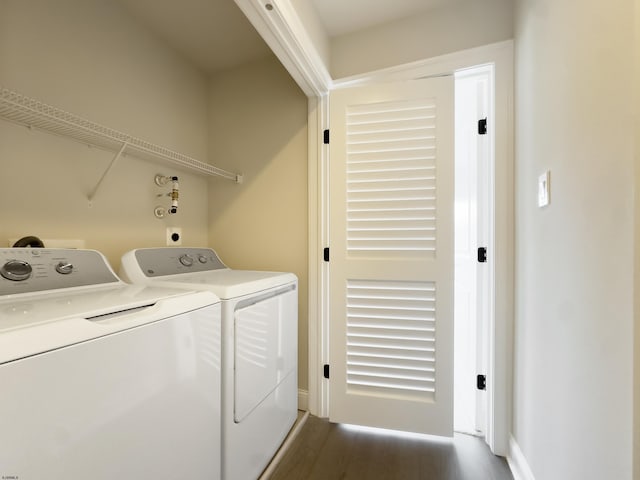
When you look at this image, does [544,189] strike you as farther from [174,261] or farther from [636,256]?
[174,261]

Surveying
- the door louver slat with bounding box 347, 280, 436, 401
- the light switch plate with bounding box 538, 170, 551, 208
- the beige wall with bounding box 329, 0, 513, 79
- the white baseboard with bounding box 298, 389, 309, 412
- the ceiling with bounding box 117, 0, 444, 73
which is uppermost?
the ceiling with bounding box 117, 0, 444, 73

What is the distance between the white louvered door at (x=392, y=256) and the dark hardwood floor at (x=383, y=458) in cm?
9

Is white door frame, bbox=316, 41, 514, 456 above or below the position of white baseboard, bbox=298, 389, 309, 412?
above

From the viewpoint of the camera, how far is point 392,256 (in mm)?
1728

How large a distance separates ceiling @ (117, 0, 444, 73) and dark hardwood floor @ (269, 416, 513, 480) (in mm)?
2416

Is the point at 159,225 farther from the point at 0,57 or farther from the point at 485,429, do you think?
the point at 485,429

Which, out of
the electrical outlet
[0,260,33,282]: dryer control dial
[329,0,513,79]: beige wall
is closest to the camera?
[0,260,33,282]: dryer control dial

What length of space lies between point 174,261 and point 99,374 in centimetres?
95

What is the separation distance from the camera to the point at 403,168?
170 centimetres

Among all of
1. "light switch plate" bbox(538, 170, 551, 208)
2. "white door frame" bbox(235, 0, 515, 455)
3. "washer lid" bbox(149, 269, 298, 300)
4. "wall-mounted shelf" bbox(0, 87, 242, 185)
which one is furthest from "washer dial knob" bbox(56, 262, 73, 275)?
"light switch plate" bbox(538, 170, 551, 208)

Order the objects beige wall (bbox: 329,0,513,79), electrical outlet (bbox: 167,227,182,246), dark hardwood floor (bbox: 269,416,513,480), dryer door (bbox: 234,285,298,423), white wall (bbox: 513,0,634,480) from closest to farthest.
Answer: white wall (bbox: 513,0,634,480) < dryer door (bbox: 234,285,298,423) < dark hardwood floor (bbox: 269,416,513,480) < beige wall (bbox: 329,0,513,79) < electrical outlet (bbox: 167,227,182,246)

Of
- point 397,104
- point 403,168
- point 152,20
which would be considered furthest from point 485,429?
point 152,20

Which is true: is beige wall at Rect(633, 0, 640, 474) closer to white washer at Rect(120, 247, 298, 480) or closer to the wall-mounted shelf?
white washer at Rect(120, 247, 298, 480)

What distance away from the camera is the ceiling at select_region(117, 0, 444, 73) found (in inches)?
62.6
